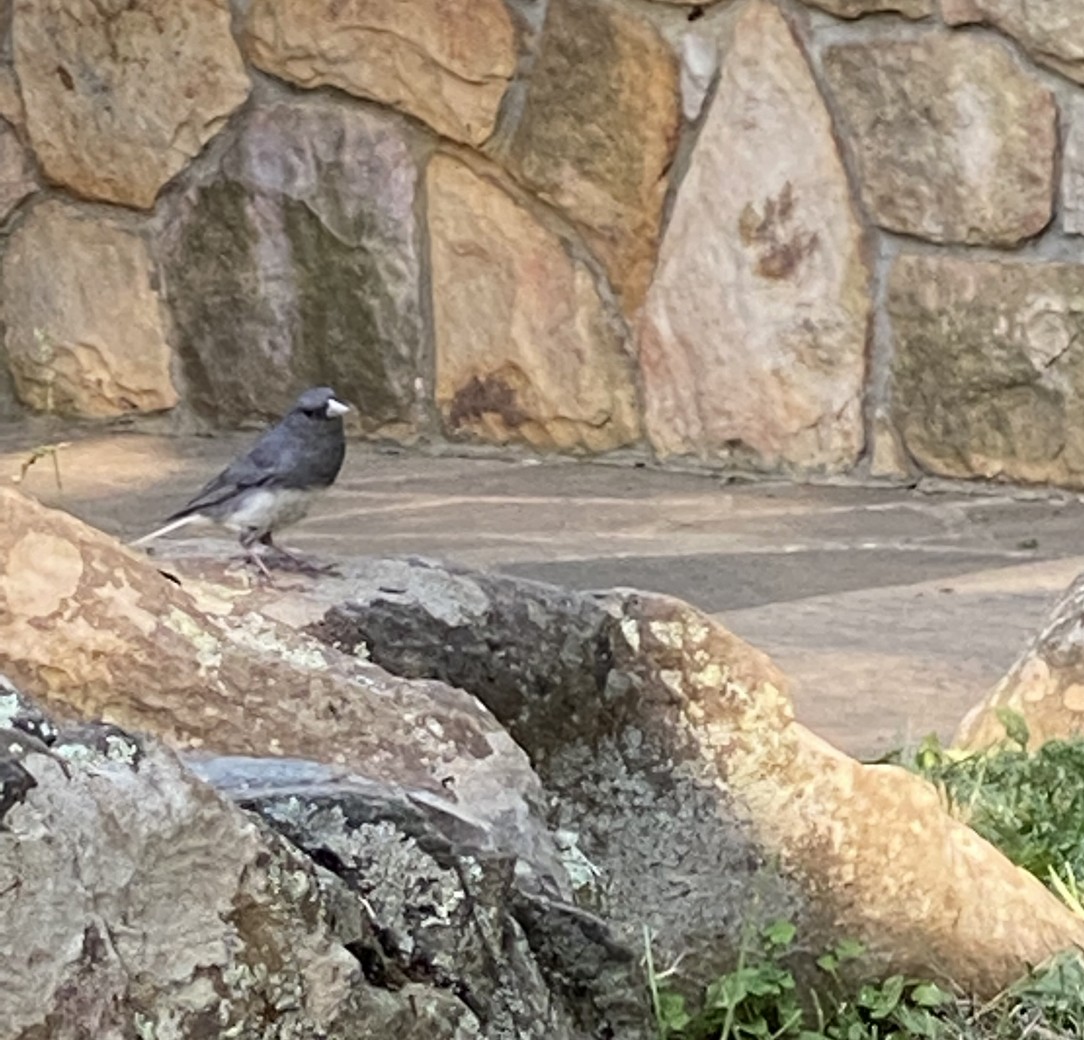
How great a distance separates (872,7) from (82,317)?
232cm

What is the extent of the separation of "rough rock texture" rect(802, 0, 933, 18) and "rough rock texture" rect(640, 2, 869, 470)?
12 centimetres

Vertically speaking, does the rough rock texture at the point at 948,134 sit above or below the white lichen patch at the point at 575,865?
above

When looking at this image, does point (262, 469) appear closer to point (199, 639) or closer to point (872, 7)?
point (199, 639)

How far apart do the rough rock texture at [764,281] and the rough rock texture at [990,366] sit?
0.12 m

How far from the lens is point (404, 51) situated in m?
5.89

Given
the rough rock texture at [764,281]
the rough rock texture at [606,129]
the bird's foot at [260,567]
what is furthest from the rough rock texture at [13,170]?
the bird's foot at [260,567]

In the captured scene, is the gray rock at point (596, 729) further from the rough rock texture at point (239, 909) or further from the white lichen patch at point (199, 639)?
the rough rock texture at point (239, 909)

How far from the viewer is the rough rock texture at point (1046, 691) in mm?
3445

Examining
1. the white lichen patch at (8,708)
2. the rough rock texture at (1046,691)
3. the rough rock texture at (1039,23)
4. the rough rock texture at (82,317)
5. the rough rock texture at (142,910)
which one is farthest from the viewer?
the rough rock texture at (82,317)

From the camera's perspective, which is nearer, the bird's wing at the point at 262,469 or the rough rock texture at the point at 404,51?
the bird's wing at the point at 262,469

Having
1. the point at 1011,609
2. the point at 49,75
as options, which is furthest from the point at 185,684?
the point at 49,75

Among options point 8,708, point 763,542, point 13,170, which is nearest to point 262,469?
point 763,542

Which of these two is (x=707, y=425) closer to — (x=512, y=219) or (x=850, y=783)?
(x=512, y=219)

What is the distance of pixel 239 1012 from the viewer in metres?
1.44
